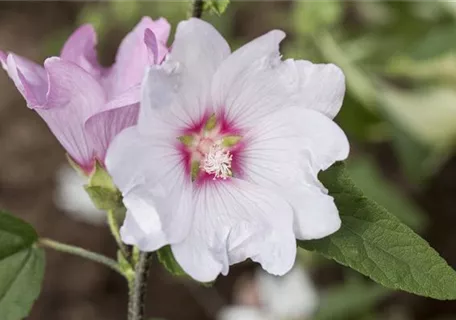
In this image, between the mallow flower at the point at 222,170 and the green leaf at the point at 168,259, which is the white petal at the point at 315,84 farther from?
the green leaf at the point at 168,259

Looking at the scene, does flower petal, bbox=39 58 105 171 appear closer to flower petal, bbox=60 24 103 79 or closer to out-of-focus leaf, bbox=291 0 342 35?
flower petal, bbox=60 24 103 79

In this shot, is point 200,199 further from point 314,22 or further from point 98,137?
point 314,22

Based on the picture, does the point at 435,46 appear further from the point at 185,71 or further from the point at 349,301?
the point at 185,71

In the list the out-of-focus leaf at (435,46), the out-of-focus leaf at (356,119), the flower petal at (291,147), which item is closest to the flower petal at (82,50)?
the flower petal at (291,147)

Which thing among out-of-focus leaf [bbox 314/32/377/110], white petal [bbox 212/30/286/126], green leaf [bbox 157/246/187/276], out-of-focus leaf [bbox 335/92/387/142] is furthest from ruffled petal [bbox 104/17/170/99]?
out-of-focus leaf [bbox 335/92/387/142]

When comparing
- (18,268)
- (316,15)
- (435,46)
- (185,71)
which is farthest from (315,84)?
(316,15)

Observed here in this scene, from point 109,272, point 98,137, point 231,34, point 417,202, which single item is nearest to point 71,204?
point 109,272

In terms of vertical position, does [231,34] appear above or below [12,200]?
above
